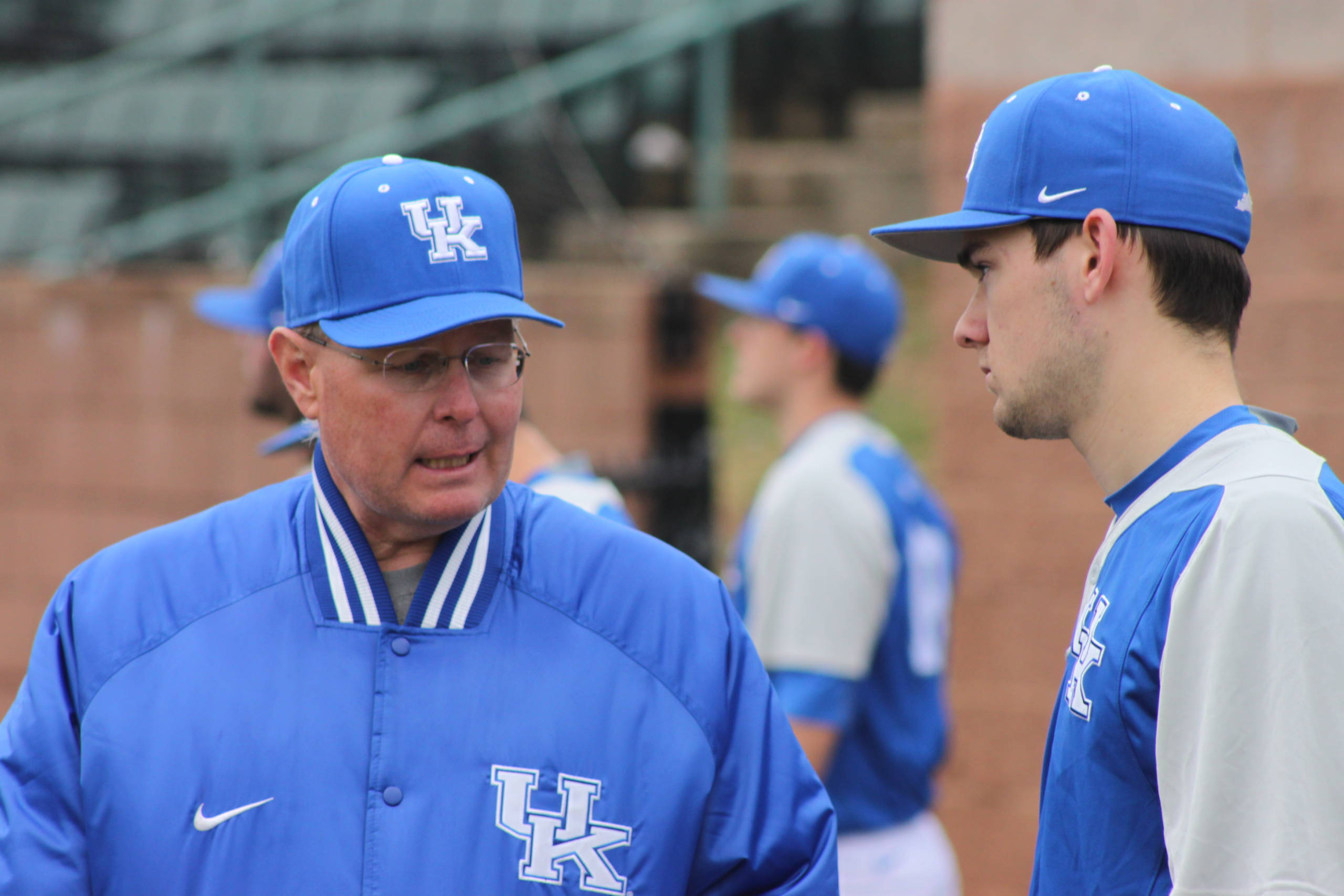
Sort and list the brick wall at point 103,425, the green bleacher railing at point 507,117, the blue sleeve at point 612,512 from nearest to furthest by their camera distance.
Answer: the blue sleeve at point 612,512, the brick wall at point 103,425, the green bleacher railing at point 507,117

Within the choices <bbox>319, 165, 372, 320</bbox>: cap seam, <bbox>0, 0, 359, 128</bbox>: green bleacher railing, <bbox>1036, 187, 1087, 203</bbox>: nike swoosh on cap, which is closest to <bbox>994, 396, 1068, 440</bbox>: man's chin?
<bbox>1036, 187, 1087, 203</bbox>: nike swoosh on cap

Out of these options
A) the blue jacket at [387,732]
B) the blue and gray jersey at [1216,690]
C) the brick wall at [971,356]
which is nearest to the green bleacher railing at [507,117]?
the brick wall at [971,356]

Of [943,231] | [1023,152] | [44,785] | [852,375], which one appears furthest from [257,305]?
[1023,152]

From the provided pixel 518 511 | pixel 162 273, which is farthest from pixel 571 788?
pixel 162 273

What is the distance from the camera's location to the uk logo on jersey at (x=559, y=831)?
5.30 ft

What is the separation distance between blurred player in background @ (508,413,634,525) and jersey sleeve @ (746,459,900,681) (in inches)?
23.0

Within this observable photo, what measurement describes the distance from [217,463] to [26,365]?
952 millimetres

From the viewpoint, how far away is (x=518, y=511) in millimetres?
1885

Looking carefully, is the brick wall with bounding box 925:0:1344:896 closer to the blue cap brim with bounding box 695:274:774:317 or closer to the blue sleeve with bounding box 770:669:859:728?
the blue cap brim with bounding box 695:274:774:317

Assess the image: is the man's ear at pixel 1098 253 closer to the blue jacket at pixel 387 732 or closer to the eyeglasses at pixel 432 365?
the blue jacket at pixel 387 732

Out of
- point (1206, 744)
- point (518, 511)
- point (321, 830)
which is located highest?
point (518, 511)

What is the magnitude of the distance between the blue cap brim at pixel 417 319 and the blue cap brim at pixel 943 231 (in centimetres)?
52

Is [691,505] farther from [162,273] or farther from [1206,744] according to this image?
[1206,744]

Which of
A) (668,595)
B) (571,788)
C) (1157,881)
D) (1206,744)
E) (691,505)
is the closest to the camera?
(1206,744)
